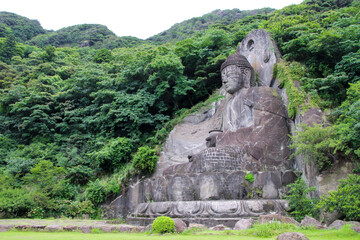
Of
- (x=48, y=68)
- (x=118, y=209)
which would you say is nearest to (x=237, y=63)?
(x=118, y=209)

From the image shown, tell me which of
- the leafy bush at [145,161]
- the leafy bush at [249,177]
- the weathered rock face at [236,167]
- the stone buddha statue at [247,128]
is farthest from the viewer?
the leafy bush at [145,161]

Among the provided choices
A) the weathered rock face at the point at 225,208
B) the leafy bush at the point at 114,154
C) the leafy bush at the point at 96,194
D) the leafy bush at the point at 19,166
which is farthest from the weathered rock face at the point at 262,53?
the leafy bush at the point at 19,166

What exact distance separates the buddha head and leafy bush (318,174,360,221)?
227 inches

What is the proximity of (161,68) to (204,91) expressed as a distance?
9.79 feet

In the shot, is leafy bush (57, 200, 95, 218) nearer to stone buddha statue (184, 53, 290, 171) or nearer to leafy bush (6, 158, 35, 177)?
leafy bush (6, 158, 35, 177)

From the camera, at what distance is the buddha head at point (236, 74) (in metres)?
11.0

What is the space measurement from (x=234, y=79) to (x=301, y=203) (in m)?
5.49

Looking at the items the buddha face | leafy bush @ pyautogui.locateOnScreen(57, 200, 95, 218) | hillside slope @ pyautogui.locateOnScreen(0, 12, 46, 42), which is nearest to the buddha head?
the buddha face

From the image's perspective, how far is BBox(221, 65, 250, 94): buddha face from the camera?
36.1 ft

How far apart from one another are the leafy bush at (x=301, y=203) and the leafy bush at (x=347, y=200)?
2.51 feet

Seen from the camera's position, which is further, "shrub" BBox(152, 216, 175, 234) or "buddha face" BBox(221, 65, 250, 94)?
"buddha face" BBox(221, 65, 250, 94)

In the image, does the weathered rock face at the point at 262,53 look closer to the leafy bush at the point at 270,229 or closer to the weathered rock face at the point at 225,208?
the weathered rock face at the point at 225,208

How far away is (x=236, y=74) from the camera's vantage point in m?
11.0

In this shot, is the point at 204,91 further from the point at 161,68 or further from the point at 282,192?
the point at 282,192
